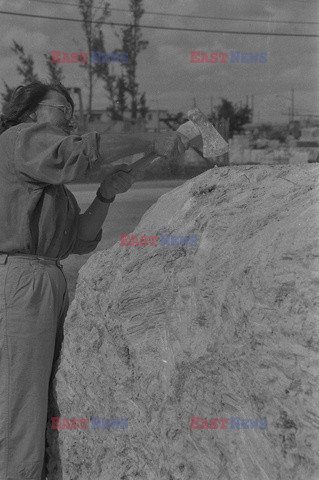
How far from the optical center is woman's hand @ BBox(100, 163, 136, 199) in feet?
8.83

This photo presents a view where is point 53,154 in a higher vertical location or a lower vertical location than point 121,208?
higher

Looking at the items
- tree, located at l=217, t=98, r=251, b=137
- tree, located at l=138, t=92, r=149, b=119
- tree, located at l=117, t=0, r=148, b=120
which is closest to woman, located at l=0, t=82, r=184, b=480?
tree, located at l=117, t=0, r=148, b=120

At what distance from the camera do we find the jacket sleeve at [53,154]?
2.15 meters

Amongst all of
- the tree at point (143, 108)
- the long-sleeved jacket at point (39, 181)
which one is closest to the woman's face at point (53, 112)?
Answer: the long-sleeved jacket at point (39, 181)

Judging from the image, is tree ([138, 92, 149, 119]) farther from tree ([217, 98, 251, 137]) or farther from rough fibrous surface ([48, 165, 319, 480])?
rough fibrous surface ([48, 165, 319, 480])

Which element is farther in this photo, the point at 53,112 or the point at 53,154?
the point at 53,112

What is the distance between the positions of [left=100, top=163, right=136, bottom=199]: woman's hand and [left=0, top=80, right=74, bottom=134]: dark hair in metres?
0.41

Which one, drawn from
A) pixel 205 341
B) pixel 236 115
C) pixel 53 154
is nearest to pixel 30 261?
pixel 53 154

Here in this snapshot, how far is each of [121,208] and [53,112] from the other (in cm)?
451

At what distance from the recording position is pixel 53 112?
8.23 ft

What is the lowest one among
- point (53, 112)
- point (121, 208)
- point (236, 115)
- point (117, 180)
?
point (236, 115)

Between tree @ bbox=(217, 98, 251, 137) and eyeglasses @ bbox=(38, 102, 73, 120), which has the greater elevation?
eyeglasses @ bbox=(38, 102, 73, 120)

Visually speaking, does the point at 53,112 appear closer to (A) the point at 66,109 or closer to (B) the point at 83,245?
(A) the point at 66,109

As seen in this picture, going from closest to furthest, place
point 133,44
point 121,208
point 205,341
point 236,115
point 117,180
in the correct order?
point 205,341, point 117,180, point 121,208, point 133,44, point 236,115
